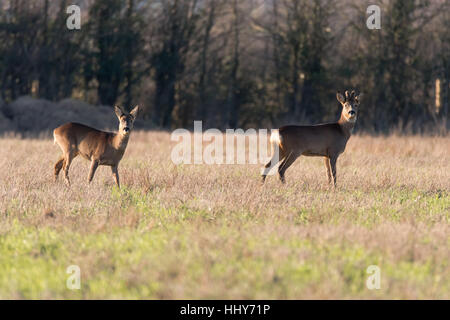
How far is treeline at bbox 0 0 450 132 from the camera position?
2814cm

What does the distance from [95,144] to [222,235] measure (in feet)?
13.7

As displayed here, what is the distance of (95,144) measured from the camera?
962 centimetres

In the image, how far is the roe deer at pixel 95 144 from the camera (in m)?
9.46

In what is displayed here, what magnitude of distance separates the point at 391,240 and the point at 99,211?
3354mm

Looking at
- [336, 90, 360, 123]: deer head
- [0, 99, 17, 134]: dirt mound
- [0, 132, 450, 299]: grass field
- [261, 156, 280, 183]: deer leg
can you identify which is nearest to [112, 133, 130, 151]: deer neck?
[0, 132, 450, 299]: grass field

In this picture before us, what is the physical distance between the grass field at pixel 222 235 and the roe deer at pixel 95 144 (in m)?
Answer: 0.30

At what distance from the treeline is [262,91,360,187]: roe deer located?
1764cm

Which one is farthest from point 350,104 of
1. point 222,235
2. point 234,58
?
point 234,58

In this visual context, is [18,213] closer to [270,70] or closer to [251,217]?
[251,217]

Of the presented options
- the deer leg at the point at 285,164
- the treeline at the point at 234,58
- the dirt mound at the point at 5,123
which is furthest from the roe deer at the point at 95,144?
the treeline at the point at 234,58

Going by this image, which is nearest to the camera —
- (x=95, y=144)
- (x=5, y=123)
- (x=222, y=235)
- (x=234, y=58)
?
(x=222, y=235)

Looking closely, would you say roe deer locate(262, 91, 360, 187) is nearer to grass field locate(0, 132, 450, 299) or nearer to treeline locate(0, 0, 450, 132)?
grass field locate(0, 132, 450, 299)

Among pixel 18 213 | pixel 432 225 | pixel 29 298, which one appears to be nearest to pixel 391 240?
pixel 432 225

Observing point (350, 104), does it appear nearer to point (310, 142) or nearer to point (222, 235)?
point (310, 142)
